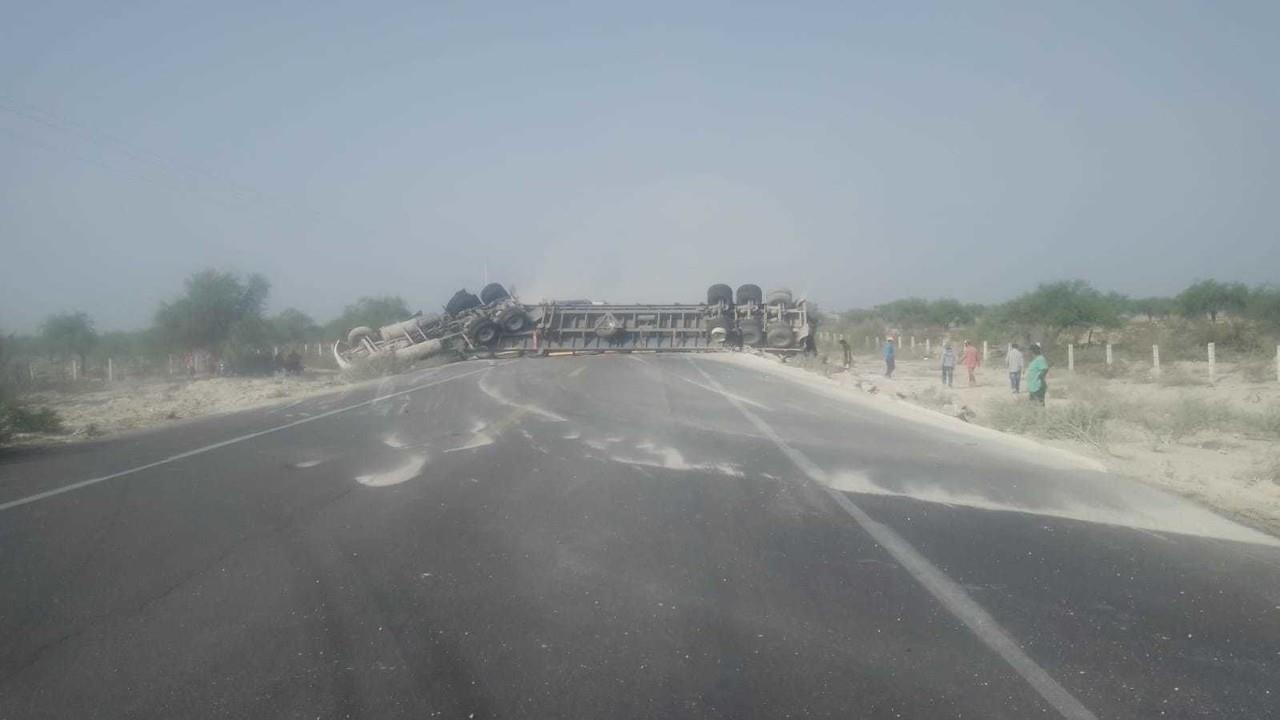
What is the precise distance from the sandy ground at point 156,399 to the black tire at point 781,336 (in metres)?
19.9

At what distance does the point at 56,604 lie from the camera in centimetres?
579

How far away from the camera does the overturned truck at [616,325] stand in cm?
4216

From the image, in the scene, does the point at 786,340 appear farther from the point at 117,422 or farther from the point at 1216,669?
the point at 1216,669

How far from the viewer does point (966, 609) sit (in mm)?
5473

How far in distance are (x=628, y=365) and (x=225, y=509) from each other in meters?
26.1

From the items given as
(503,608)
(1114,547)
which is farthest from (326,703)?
(1114,547)

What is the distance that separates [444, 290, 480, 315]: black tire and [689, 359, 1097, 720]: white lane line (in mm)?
34811

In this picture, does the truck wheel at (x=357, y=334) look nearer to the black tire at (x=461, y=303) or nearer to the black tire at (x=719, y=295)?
the black tire at (x=461, y=303)

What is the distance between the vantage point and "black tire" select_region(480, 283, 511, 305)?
4424 cm

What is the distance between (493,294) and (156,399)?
19520mm

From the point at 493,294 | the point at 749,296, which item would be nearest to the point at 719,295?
the point at 749,296

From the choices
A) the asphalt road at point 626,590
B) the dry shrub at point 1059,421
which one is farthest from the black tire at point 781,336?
the asphalt road at point 626,590

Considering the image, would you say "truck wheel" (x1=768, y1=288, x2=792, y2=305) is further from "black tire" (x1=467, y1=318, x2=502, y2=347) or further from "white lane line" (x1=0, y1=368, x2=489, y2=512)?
"white lane line" (x1=0, y1=368, x2=489, y2=512)

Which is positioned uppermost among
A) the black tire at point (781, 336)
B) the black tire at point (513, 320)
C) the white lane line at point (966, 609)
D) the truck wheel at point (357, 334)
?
the black tire at point (513, 320)
